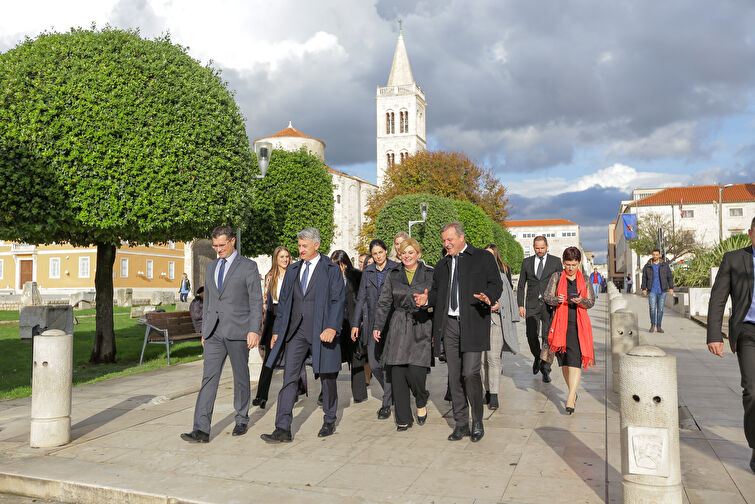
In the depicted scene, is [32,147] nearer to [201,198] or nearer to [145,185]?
[145,185]

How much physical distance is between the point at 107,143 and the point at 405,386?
7.19 metres

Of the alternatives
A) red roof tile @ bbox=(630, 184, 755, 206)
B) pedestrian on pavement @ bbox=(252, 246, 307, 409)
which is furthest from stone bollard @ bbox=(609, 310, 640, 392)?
red roof tile @ bbox=(630, 184, 755, 206)

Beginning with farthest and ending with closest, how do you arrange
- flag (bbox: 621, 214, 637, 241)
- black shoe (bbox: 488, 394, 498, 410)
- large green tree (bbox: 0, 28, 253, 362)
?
A: flag (bbox: 621, 214, 637, 241), large green tree (bbox: 0, 28, 253, 362), black shoe (bbox: 488, 394, 498, 410)

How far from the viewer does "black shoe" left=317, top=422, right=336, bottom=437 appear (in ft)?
19.9

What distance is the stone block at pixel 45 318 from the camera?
49.8ft

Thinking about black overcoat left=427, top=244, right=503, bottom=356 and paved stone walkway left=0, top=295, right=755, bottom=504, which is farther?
black overcoat left=427, top=244, right=503, bottom=356

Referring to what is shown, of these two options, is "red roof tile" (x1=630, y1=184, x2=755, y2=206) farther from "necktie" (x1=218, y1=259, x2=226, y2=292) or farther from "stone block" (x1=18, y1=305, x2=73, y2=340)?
"necktie" (x1=218, y1=259, x2=226, y2=292)

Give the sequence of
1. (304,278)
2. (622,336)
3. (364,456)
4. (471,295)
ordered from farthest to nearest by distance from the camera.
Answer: (622,336) < (304,278) < (471,295) < (364,456)

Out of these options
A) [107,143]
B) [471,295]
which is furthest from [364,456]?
[107,143]

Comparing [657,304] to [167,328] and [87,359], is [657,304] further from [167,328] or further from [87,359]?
[87,359]

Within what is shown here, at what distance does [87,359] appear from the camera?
42.8ft

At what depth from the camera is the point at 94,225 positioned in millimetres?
10703

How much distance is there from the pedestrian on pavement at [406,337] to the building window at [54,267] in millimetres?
51706

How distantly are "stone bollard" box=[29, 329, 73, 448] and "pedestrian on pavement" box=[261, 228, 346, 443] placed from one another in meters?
1.93
